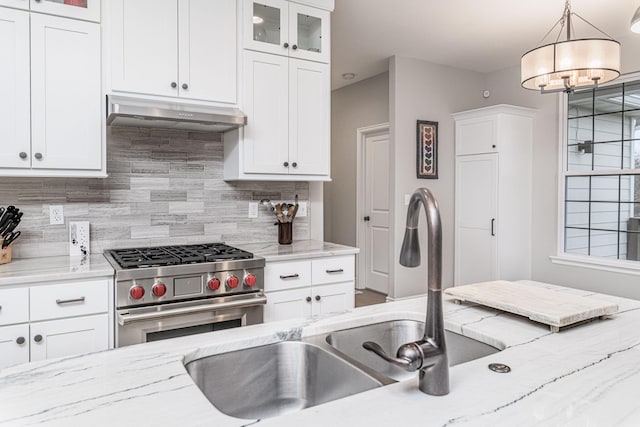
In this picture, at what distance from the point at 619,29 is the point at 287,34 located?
3.11 metres

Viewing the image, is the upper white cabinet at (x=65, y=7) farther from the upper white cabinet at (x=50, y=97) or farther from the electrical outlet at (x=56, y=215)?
the electrical outlet at (x=56, y=215)

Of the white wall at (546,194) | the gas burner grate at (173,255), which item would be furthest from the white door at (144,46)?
the white wall at (546,194)

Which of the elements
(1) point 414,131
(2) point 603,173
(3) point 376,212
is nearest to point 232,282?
(1) point 414,131

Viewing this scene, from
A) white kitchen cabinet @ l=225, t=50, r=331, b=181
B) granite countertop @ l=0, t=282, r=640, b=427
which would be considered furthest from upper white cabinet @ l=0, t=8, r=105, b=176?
granite countertop @ l=0, t=282, r=640, b=427

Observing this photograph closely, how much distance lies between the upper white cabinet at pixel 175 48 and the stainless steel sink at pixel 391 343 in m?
1.91

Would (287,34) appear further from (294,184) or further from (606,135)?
(606,135)

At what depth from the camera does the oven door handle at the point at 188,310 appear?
2154 millimetres

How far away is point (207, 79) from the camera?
2754 mm

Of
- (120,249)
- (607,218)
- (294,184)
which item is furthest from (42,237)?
(607,218)

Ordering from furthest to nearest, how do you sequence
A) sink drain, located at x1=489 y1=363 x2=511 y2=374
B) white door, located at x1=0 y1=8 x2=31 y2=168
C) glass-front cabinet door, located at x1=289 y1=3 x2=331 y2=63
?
glass-front cabinet door, located at x1=289 y1=3 x2=331 y2=63, white door, located at x1=0 y1=8 x2=31 y2=168, sink drain, located at x1=489 y1=363 x2=511 y2=374

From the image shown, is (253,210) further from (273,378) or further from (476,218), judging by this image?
(476,218)

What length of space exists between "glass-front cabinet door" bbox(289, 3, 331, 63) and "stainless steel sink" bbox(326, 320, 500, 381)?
2176 mm

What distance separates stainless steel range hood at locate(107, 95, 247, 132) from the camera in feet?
7.77

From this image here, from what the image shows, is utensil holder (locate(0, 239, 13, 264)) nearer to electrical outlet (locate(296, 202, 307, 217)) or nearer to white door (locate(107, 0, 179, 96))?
white door (locate(107, 0, 179, 96))
